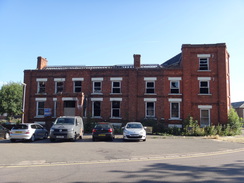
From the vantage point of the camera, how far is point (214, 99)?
24.4 m

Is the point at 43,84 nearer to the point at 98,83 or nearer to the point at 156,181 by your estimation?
the point at 98,83

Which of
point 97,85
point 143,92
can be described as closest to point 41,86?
point 97,85

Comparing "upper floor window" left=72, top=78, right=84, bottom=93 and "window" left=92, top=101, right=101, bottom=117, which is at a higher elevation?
"upper floor window" left=72, top=78, right=84, bottom=93

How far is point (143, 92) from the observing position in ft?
83.9

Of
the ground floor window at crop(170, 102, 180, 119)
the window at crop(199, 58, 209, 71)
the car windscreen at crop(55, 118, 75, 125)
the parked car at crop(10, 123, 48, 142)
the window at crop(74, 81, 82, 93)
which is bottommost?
the parked car at crop(10, 123, 48, 142)

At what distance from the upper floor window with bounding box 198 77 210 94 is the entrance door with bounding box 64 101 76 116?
14929 mm

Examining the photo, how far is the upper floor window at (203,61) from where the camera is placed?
2498 cm

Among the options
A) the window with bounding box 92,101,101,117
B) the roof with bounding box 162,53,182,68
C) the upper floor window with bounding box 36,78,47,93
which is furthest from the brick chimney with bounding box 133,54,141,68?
the upper floor window with bounding box 36,78,47,93

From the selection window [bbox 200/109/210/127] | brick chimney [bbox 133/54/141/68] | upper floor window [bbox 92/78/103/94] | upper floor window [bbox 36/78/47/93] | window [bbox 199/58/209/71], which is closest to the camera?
window [bbox 200/109/210/127]

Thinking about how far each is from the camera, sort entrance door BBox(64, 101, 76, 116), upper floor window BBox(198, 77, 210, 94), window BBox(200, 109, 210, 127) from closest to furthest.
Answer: window BBox(200, 109, 210, 127), upper floor window BBox(198, 77, 210, 94), entrance door BBox(64, 101, 76, 116)

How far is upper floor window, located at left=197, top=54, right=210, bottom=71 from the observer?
24984mm

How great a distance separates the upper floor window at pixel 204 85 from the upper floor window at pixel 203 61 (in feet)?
4.00

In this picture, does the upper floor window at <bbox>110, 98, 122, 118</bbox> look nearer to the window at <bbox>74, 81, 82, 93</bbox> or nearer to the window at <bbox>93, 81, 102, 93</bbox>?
the window at <bbox>93, 81, 102, 93</bbox>

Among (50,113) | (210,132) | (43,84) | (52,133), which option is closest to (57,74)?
(43,84)
